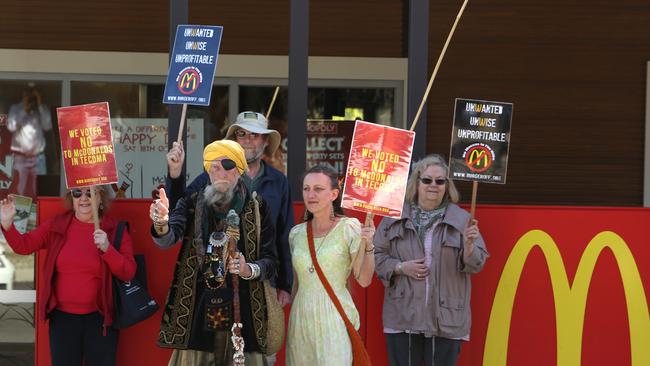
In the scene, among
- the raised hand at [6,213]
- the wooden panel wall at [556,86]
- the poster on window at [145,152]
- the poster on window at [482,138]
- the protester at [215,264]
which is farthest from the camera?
the wooden panel wall at [556,86]

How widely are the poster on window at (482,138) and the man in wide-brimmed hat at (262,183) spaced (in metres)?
0.97

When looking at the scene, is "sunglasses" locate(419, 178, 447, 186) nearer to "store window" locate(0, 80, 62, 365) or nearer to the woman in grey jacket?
the woman in grey jacket

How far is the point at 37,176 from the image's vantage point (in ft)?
30.0

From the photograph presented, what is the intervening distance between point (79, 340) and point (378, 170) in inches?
73.8

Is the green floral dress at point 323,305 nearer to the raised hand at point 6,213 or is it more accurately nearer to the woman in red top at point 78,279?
the woman in red top at point 78,279

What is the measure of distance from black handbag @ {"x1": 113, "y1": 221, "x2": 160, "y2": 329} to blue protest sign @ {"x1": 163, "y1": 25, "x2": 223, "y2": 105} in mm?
807

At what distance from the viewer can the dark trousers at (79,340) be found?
5.10 metres

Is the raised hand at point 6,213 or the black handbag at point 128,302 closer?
the raised hand at point 6,213

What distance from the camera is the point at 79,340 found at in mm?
5137

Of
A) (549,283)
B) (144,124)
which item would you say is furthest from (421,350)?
(144,124)

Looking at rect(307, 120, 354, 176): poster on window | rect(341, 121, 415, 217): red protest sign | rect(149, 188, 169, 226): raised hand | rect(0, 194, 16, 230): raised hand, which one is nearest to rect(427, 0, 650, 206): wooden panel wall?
rect(307, 120, 354, 176): poster on window

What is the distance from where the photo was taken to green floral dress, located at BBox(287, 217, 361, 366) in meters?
4.48

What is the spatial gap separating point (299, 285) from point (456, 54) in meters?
5.23

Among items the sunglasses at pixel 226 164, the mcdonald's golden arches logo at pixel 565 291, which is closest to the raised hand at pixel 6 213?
the sunglasses at pixel 226 164
